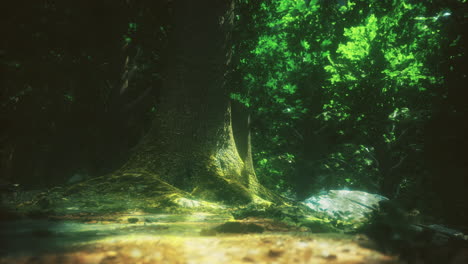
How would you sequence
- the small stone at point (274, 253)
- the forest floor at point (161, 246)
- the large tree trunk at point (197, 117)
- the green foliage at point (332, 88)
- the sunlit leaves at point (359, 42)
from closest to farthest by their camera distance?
the forest floor at point (161, 246) < the small stone at point (274, 253) < the large tree trunk at point (197, 117) < the green foliage at point (332, 88) < the sunlit leaves at point (359, 42)

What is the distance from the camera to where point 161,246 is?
106 inches

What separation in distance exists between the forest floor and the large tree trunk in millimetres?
2706

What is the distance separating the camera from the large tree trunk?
6559mm

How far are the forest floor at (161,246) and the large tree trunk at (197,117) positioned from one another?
2706mm

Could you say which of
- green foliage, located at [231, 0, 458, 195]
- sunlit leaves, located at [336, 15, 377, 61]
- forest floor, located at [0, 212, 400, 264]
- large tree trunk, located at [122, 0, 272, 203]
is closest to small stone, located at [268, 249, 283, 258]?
forest floor, located at [0, 212, 400, 264]

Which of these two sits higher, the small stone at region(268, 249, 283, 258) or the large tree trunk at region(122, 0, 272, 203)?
the large tree trunk at region(122, 0, 272, 203)

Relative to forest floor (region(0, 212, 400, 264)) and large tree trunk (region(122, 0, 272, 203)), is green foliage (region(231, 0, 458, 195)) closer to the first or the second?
large tree trunk (region(122, 0, 272, 203))

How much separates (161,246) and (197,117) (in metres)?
4.52

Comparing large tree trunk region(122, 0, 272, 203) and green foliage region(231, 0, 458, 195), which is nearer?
large tree trunk region(122, 0, 272, 203)

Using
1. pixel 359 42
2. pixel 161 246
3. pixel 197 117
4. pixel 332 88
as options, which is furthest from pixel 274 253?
pixel 359 42

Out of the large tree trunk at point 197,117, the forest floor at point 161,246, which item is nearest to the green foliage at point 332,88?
the large tree trunk at point 197,117

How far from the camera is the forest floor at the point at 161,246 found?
7.45 feet

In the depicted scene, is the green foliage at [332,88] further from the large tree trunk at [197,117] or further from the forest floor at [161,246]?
the forest floor at [161,246]

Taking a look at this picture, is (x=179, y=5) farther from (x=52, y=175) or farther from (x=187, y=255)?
(x=52, y=175)
